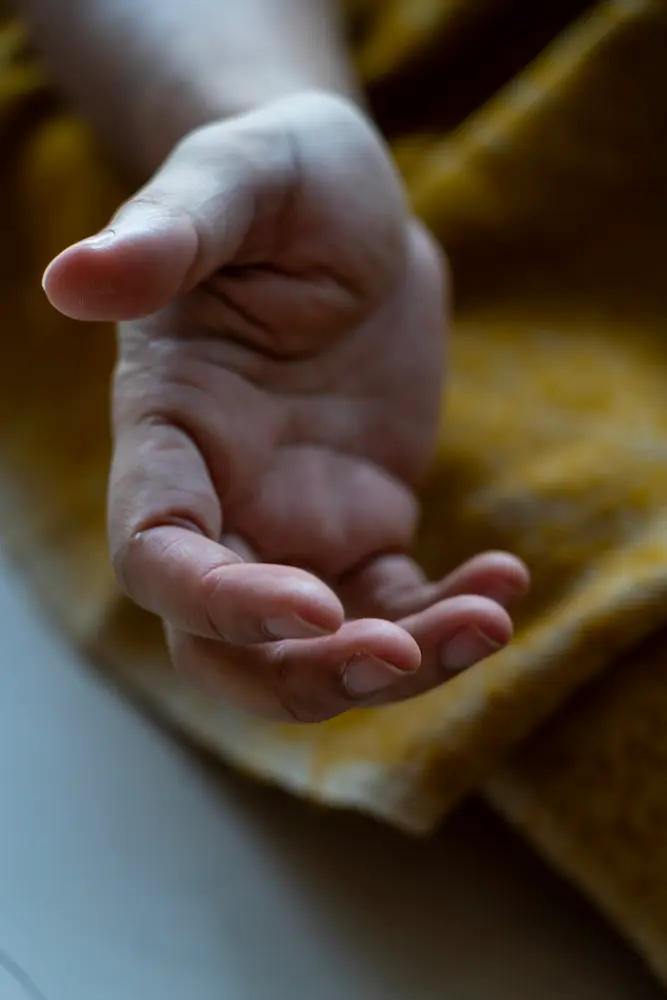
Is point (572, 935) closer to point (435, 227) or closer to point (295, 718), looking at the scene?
point (295, 718)

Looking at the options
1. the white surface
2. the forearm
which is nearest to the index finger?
the white surface

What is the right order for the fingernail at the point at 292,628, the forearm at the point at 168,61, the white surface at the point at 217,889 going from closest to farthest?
the fingernail at the point at 292,628
the white surface at the point at 217,889
the forearm at the point at 168,61

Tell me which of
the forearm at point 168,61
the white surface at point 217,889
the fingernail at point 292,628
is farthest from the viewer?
the forearm at point 168,61

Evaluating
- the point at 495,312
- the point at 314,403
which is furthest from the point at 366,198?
the point at 495,312

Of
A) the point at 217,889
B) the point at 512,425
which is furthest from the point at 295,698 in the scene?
the point at 512,425

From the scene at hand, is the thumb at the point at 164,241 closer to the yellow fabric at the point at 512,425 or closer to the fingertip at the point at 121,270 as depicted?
the fingertip at the point at 121,270

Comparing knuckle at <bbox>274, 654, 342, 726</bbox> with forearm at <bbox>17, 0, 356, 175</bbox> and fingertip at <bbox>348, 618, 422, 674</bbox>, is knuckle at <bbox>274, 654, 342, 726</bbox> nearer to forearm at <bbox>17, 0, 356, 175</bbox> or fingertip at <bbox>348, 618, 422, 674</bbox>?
fingertip at <bbox>348, 618, 422, 674</bbox>

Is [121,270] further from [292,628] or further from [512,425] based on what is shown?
[512,425]

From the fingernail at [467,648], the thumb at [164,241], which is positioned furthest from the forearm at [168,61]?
the fingernail at [467,648]
